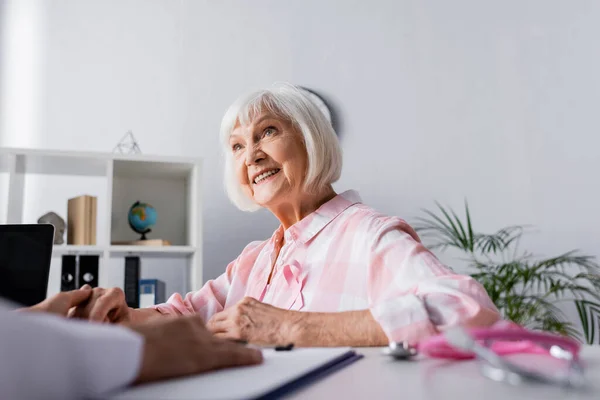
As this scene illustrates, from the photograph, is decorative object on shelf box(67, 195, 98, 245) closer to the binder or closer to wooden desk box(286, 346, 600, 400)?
the binder

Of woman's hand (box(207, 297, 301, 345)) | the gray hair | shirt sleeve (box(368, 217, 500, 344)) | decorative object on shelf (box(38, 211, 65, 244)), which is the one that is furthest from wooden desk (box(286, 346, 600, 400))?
decorative object on shelf (box(38, 211, 65, 244))

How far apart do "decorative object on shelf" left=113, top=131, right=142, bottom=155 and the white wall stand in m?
0.04

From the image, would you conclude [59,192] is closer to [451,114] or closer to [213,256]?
[213,256]

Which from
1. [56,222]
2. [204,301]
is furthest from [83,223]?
[204,301]

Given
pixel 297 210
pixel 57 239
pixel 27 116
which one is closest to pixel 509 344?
pixel 297 210

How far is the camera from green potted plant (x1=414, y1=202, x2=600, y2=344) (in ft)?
8.38

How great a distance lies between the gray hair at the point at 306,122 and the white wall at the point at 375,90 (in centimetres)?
124

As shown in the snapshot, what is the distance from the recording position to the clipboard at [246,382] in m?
0.36

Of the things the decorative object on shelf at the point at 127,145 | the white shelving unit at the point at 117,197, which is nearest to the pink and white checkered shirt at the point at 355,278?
the white shelving unit at the point at 117,197

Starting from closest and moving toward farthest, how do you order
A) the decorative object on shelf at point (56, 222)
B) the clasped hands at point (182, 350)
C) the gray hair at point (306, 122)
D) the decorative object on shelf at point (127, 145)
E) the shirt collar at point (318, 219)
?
the clasped hands at point (182, 350) < the shirt collar at point (318, 219) < the gray hair at point (306, 122) < the decorative object on shelf at point (56, 222) < the decorative object on shelf at point (127, 145)

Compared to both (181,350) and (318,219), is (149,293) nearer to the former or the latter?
(318,219)

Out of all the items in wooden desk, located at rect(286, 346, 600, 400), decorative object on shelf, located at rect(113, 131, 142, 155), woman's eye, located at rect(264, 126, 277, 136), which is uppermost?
decorative object on shelf, located at rect(113, 131, 142, 155)

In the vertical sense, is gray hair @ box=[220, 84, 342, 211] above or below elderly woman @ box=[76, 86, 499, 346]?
above

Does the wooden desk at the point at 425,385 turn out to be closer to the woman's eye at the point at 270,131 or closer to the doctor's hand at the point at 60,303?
the doctor's hand at the point at 60,303
